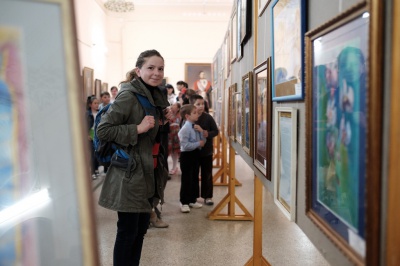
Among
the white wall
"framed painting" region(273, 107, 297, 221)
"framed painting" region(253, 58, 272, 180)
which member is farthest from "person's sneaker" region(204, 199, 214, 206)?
the white wall

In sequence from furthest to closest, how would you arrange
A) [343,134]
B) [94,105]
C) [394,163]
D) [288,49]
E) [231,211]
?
1. [94,105]
2. [231,211]
3. [288,49]
4. [343,134]
5. [394,163]

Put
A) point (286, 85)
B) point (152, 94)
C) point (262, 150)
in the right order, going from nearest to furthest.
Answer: point (286, 85) < point (262, 150) < point (152, 94)

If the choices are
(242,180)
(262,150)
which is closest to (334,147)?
(262,150)

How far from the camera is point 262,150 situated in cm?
216

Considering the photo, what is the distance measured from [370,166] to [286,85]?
0.82m

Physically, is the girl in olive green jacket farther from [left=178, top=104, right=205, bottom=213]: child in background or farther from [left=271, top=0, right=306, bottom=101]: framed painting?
[left=178, top=104, right=205, bottom=213]: child in background

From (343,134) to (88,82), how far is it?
11.2 metres

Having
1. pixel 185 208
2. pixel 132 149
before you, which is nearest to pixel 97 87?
pixel 185 208

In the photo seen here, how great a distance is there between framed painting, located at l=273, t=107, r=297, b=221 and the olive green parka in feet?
3.15

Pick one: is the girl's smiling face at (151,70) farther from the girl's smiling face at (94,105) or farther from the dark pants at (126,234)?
the girl's smiling face at (94,105)

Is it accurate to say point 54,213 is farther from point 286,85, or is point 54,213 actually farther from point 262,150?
point 262,150

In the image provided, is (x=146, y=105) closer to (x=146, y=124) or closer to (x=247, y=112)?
(x=146, y=124)

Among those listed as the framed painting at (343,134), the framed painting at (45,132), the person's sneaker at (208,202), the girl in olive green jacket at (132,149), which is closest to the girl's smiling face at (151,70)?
the girl in olive green jacket at (132,149)

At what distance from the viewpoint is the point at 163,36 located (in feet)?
49.9
